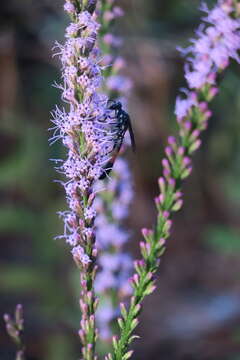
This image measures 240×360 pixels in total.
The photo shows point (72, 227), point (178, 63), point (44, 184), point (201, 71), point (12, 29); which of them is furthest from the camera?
point (178, 63)

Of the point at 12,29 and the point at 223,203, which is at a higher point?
the point at 12,29

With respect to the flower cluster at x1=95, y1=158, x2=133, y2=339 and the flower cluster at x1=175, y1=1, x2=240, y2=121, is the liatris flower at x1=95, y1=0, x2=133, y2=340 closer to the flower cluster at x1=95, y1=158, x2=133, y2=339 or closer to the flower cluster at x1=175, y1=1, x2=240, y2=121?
the flower cluster at x1=95, y1=158, x2=133, y2=339

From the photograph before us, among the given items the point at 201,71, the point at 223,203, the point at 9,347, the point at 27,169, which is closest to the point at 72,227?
the point at 201,71

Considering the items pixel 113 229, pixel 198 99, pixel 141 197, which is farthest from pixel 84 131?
pixel 141 197

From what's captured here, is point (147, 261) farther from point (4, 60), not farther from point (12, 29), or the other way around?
point (4, 60)

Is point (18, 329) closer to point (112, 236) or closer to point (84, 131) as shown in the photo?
point (84, 131)

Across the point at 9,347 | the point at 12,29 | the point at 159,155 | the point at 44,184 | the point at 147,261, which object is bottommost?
the point at 147,261

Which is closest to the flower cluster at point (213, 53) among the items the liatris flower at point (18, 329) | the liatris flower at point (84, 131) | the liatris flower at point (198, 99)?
the liatris flower at point (198, 99)
